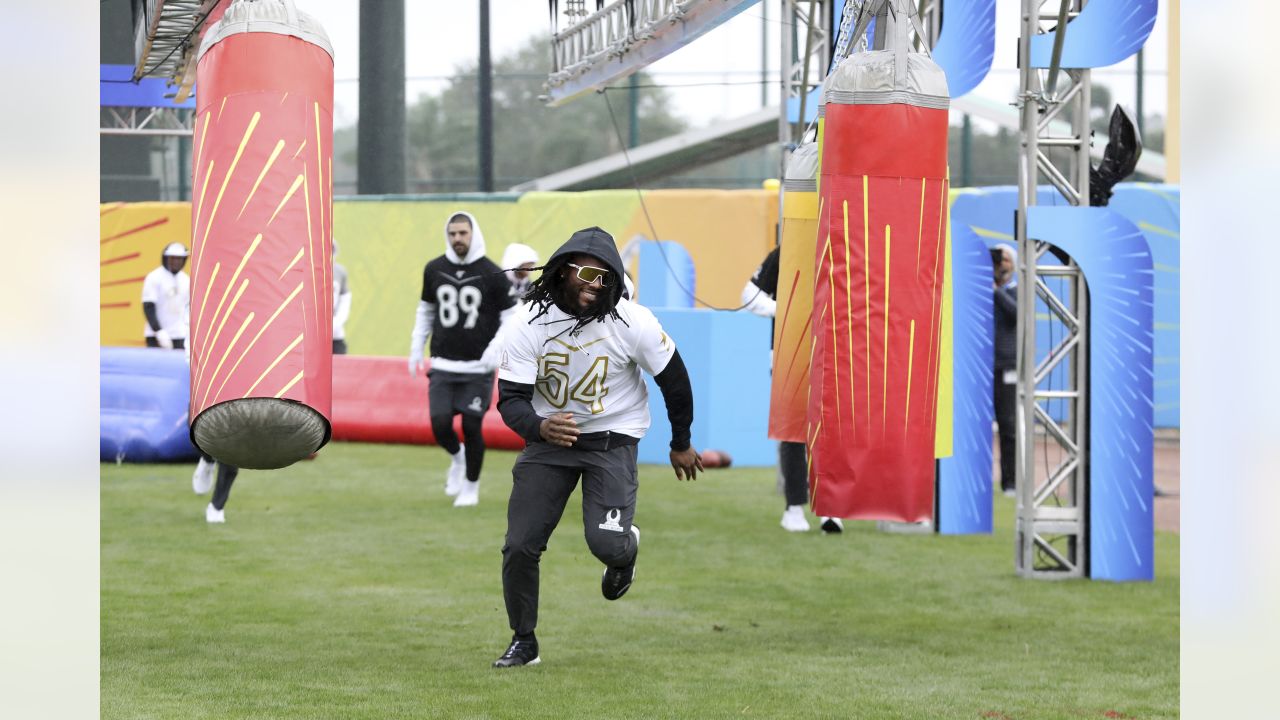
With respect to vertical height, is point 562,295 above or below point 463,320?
above

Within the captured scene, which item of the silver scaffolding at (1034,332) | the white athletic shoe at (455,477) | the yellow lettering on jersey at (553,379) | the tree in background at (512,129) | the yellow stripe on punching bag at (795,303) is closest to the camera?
the yellow lettering on jersey at (553,379)

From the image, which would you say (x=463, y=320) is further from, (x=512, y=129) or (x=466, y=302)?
(x=512, y=129)

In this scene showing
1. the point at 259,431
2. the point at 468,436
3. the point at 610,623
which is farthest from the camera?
the point at 468,436

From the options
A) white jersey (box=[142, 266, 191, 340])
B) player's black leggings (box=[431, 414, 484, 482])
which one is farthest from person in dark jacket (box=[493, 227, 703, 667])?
white jersey (box=[142, 266, 191, 340])

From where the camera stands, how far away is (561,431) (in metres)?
6.50

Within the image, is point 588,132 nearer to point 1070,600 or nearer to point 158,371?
point 158,371

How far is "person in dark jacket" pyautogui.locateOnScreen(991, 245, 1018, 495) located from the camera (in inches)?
555

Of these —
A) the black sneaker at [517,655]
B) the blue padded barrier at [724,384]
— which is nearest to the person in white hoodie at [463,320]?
the blue padded barrier at [724,384]


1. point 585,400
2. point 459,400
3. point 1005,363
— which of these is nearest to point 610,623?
point 585,400

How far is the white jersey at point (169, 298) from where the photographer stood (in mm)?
16125

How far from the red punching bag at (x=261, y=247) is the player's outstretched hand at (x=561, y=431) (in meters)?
1.23

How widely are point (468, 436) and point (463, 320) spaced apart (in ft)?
2.92

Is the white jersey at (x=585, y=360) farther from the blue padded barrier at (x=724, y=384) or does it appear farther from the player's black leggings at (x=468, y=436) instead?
the blue padded barrier at (x=724, y=384)
